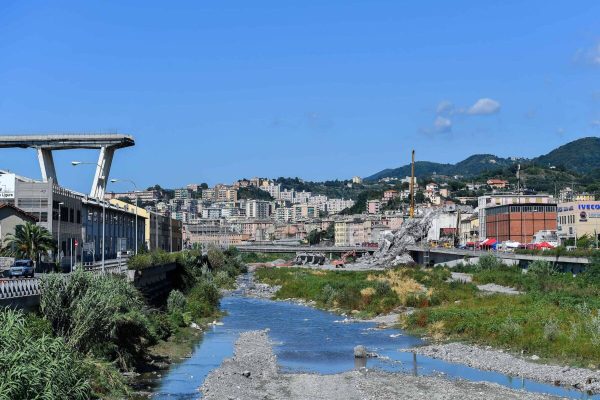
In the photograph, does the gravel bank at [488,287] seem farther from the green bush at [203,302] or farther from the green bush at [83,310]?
the green bush at [83,310]

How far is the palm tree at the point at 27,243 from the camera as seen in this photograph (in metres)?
73.6

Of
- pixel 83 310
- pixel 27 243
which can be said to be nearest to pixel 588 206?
pixel 27 243

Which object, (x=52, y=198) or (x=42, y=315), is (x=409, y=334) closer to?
(x=42, y=315)

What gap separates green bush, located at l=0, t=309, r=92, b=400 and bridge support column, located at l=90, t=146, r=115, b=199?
86086 mm

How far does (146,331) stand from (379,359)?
14055 mm

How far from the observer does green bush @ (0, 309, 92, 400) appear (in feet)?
83.9

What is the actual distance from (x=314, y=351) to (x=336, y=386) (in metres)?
15.3

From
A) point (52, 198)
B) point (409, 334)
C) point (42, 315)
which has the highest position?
point (52, 198)

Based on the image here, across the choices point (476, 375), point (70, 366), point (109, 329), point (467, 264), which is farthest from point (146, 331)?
point (467, 264)

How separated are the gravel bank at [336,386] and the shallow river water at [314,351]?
130cm

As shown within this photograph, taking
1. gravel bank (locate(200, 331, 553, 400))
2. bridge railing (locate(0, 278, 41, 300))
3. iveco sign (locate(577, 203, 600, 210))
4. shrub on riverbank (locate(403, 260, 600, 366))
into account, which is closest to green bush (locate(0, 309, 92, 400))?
bridge railing (locate(0, 278, 41, 300))

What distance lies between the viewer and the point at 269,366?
167ft

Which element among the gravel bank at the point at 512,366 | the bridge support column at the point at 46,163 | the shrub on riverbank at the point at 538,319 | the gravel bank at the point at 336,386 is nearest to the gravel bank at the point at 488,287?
the shrub on riverbank at the point at 538,319

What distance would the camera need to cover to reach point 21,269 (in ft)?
190
